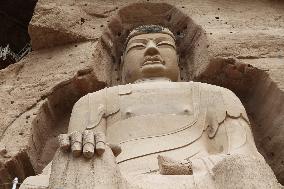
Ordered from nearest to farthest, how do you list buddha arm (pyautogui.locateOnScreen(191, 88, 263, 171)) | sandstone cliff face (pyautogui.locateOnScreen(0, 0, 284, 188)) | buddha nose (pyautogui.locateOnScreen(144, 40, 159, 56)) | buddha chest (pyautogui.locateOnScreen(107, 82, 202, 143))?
buddha arm (pyautogui.locateOnScreen(191, 88, 263, 171))
buddha chest (pyautogui.locateOnScreen(107, 82, 202, 143))
sandstone cliff face (pyautogui.locateOnScreen(0, 0, 284, 188))
buddha nose (pyautogui.locateOnScreen(144, 40, 159, 56))

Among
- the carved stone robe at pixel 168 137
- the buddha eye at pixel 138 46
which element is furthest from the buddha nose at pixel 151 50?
the carved stone robe at pixel 168 137

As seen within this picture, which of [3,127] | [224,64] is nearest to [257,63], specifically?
[224,64]

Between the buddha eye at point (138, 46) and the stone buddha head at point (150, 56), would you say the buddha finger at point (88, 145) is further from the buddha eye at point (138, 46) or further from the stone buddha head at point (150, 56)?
the buddha eye at point (138, 46)

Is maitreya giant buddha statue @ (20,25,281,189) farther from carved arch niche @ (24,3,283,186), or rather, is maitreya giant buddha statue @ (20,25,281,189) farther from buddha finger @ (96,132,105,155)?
carved arch niche @ (24,3,283,186)

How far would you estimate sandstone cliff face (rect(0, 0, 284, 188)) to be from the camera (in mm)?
5195

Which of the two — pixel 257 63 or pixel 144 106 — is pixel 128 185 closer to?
pixel 144 106

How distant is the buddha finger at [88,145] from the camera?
333 centimetres

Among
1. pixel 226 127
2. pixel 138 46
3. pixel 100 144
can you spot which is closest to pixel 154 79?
pixel 138 46

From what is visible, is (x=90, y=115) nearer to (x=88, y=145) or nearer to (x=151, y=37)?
(x=151, y=37)

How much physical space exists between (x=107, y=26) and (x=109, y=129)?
6.18 ft

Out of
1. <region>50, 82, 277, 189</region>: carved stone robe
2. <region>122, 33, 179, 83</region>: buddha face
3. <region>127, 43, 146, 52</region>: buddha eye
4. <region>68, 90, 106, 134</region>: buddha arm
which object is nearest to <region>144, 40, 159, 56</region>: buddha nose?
<region>122, 33, 179, 83</region>: buddha face

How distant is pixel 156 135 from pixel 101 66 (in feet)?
5.28

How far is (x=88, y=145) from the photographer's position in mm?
3342

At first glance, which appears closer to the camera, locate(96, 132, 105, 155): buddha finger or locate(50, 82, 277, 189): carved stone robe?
locate(96, 132, 105, 155): buddha finger
